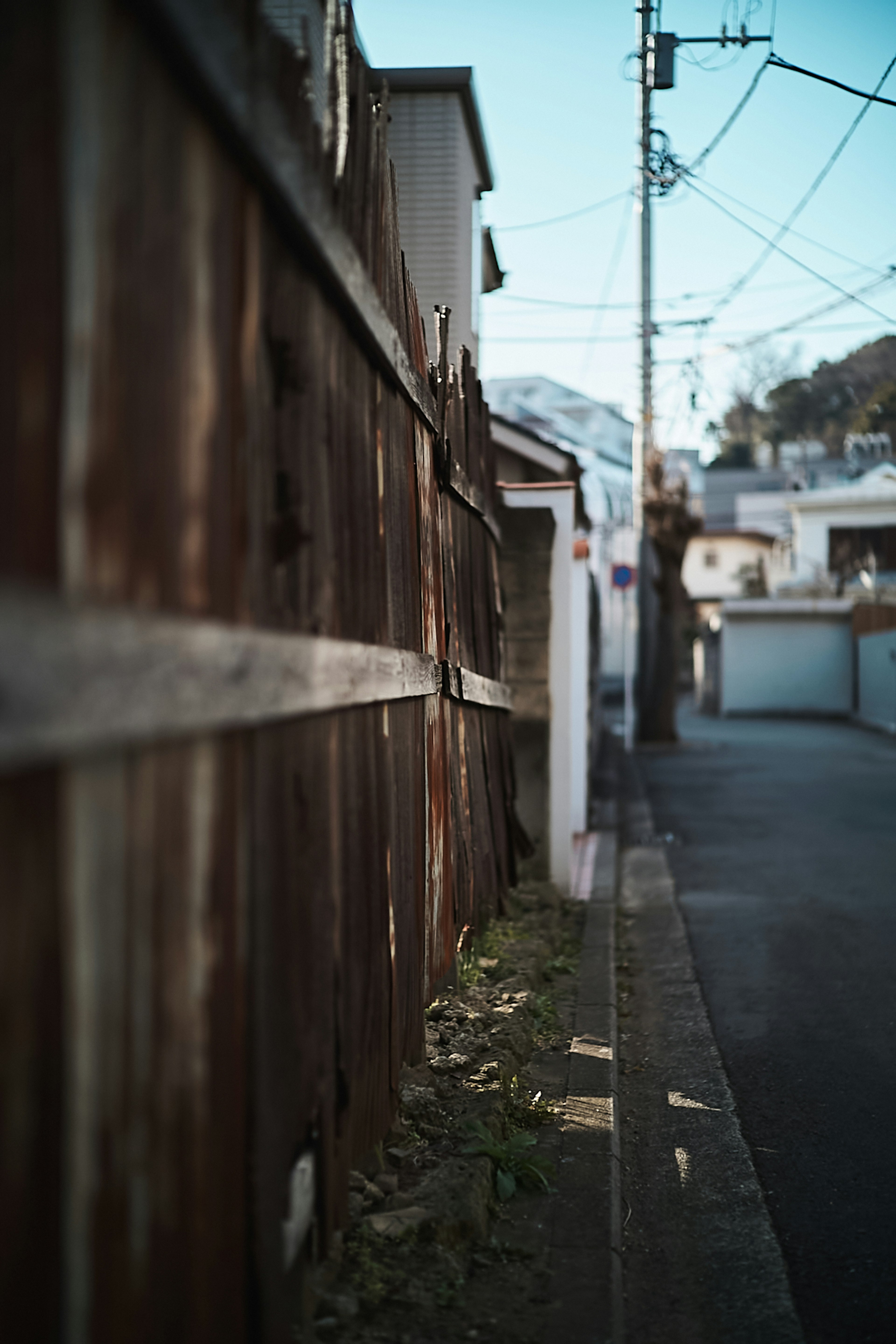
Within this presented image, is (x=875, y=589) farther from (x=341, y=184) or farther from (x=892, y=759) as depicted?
(x=341, y=184)

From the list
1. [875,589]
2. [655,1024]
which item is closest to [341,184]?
[655,1024]

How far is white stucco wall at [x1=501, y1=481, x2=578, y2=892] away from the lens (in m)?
7.53

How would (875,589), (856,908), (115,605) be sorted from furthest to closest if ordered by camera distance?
(875,589) → (856,908) → (115,605)

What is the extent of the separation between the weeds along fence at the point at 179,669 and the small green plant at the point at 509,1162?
22.5 inches

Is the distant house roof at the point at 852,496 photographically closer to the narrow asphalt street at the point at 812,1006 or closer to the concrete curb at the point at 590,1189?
the narrow asphalt street at the point at 812,1006

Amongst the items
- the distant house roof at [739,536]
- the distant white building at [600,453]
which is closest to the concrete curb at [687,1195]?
the distant white building at [600,453]

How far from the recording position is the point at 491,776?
591 centimetres

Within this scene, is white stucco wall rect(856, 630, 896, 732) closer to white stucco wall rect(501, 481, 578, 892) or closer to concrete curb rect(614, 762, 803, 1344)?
white stucco wall rect(501, 481, 578, 892)

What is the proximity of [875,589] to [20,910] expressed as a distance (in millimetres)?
35865

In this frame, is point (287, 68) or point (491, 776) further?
point (491, 776)

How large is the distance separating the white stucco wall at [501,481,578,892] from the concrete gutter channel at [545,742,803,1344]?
1.42 m

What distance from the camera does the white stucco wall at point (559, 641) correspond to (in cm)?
753

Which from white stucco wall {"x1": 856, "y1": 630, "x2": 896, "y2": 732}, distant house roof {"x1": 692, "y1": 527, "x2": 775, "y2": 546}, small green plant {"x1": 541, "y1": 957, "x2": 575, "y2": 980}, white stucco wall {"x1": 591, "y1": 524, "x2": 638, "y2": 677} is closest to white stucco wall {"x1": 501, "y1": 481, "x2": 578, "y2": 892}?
small green plant {"x1": 541, "y1": 957, "x2": 575, "y2": 980}

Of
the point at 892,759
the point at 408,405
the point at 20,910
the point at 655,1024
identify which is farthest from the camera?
the point at 892,759
